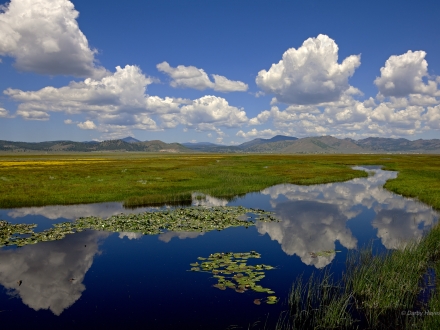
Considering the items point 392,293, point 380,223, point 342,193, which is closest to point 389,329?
point 392,293

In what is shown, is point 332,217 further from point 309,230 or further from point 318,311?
point 318,311

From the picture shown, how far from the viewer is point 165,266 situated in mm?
20359

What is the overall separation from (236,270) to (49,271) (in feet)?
38.8

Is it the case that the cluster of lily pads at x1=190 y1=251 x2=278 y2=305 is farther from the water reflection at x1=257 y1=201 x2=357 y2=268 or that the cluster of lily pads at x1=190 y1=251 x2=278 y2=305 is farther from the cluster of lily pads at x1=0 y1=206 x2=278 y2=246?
the cluster of lily pads at x1=0 y1=206 x2=278 y2=246

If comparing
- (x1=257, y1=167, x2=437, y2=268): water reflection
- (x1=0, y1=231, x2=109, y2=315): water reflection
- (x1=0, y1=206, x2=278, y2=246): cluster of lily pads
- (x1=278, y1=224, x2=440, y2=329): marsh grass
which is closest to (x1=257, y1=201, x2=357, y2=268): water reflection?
(x1=257, y1=167, x2=437, y2=268): water reflection

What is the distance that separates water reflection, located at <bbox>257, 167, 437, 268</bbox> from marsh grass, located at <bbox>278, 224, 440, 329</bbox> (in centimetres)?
436

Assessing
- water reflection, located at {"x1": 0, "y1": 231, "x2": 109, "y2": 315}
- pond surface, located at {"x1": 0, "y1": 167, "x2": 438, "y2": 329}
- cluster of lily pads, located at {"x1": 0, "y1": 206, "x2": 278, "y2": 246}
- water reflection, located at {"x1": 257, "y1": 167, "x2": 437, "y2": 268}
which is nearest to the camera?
pond surface, located at {"x1": 0, "y1": 167, "x2": 438, "y2": 329}

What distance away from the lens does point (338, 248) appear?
23719mm

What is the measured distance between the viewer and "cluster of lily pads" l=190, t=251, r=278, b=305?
54.6 feet

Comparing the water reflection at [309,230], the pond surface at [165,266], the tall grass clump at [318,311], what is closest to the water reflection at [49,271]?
the pond surface at [165,266]

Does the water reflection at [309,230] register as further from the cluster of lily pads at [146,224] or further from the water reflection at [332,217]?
the cluster of lily pads at [146,224]

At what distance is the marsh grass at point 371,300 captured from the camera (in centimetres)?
1319

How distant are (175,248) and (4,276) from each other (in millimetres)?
10860

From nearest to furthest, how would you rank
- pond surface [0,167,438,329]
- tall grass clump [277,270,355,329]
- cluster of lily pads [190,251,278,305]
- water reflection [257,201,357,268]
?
1. tall grass clump [277,270,355,329]
2. pond surface [0,167,438,329]
3. cluster of lily pads [190,251,278,305]
4. water reflection [257,201,357,268]
